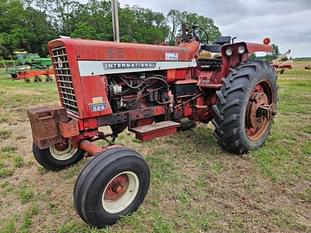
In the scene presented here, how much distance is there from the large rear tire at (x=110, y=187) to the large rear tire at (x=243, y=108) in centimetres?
143

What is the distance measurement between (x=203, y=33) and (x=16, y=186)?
355 cm

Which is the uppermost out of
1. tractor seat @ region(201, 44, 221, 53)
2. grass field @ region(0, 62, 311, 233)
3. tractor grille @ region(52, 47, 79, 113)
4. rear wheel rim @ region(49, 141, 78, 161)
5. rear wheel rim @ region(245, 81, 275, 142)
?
tractor seat @ region(201, 44, 221, 53)

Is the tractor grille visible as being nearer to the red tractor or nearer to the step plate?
the red tractor

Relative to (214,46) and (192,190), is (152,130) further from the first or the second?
(214,46)

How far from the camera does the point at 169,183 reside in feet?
9.89

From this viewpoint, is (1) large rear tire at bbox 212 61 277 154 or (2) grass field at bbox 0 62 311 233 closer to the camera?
(2) grass field at bbox 0 62 311 233

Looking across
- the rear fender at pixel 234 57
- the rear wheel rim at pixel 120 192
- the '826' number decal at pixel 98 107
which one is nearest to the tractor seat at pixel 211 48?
the rear fender at pixel 234 57

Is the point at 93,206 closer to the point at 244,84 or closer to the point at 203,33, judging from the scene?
the point at 244,84

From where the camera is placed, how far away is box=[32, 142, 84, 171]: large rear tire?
10.6 feet

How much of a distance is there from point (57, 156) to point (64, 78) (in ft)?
3.67

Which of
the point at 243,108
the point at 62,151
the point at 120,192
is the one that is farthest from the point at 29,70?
the point at 120,192

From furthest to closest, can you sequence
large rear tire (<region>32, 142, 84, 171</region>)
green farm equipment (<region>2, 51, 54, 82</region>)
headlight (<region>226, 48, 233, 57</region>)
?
1. green farm equipment (<region>2, 51, 54, 82</region>)
2. headlight (<region>226, 48, 233, 57</region>)
3. large rear tire (<region>32, 142, 84, 171</region>)

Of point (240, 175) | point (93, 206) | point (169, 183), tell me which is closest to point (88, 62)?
point (93, 206)

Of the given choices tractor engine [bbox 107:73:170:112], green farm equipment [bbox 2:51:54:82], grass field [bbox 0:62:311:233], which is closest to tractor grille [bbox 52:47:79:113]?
tractor engine [bbox 107:73:170:112]
